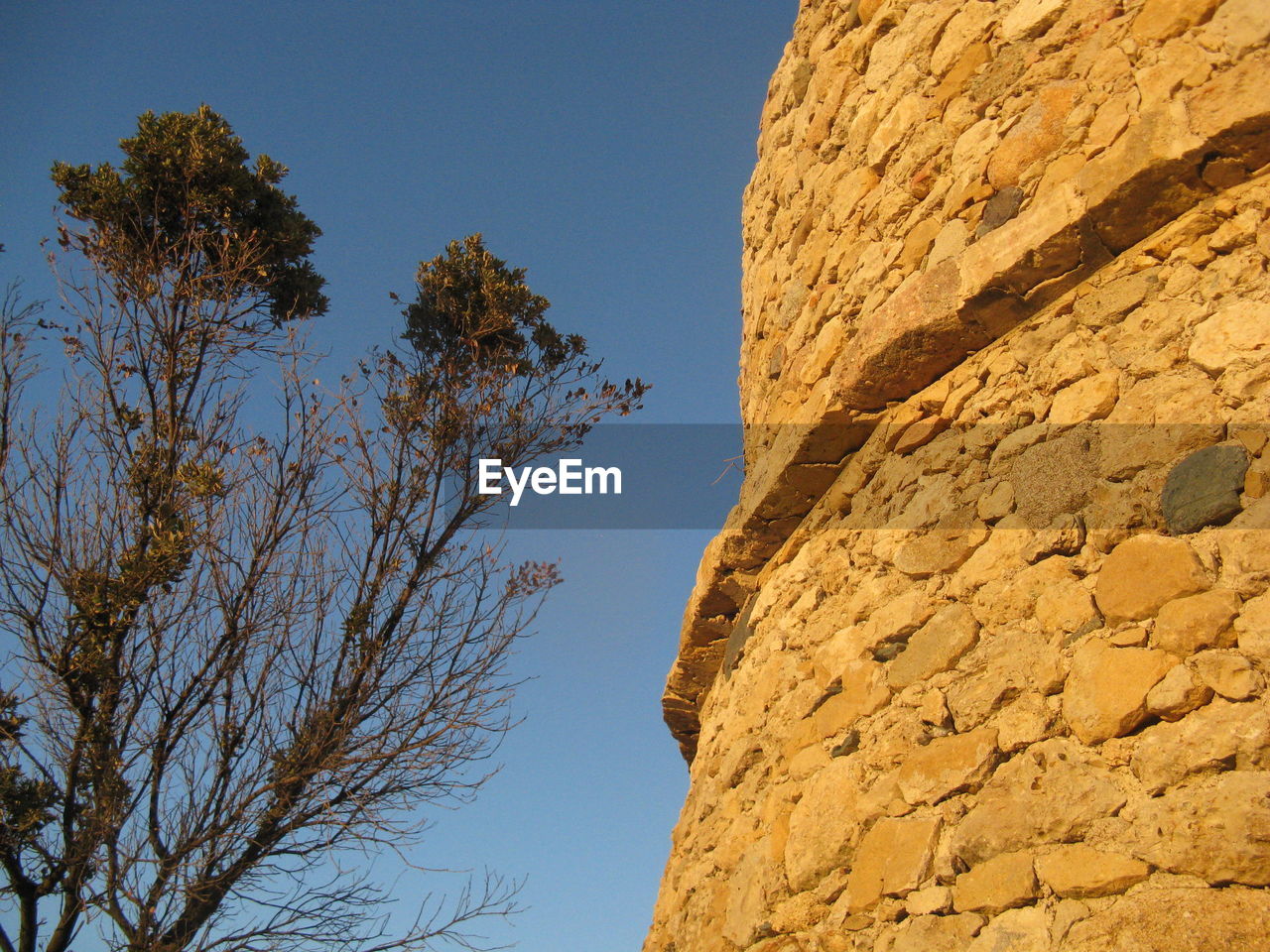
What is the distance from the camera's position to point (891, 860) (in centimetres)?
243

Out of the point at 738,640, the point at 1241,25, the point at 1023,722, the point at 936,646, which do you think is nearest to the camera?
the point at 1023,722

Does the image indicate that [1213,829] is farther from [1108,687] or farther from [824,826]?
[824,826]

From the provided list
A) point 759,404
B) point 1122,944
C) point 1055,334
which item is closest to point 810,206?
point 759,404

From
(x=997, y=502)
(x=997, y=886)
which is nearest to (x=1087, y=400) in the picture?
(x=997, y=502)

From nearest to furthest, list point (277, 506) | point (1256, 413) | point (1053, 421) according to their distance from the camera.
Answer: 1. point (1256, 413)
2. point (1053, 421)
3. point (277, 506)

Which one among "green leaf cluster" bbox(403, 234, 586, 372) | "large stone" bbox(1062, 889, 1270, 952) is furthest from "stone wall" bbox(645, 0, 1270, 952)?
"green leaf cluster" bbox(403, 234, 586, 372)

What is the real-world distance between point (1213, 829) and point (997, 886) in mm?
477

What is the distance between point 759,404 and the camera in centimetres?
427

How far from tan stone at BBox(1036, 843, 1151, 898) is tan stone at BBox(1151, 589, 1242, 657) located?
462mm

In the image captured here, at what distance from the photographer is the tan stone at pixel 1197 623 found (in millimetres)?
2053

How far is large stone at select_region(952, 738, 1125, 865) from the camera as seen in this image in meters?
2.07

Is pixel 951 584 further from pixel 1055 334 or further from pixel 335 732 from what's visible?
pixel 335 732

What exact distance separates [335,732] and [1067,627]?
14.6 feet

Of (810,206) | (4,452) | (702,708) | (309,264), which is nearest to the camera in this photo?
(810,206)
